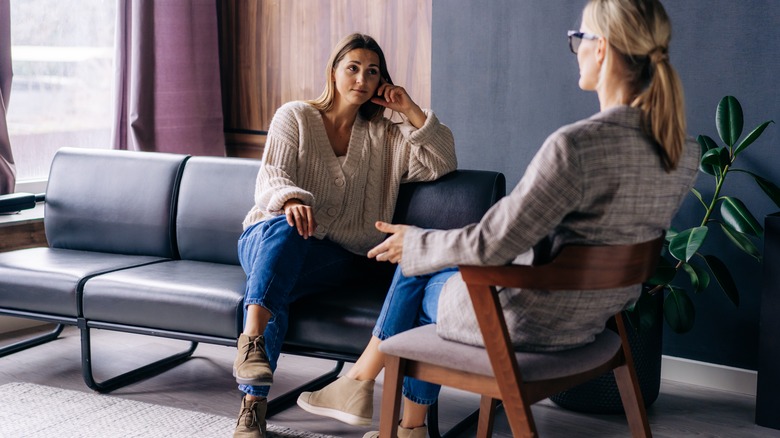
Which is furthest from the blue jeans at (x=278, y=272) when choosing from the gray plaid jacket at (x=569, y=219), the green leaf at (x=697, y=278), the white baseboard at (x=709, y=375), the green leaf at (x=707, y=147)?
the white baseboard at (x=709, y=375)

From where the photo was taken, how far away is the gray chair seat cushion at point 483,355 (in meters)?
1.74

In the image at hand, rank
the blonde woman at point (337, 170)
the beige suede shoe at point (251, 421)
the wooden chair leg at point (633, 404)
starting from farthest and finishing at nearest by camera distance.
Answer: the blonde woman at point (337, 170)
the beige suede shoe at point (251, 421)
the wooden chair leg at point (633, 404)

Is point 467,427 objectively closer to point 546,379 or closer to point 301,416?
point 301,416

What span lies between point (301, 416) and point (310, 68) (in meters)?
1.73

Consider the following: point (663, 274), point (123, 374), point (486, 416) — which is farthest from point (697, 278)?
point (123, 374)

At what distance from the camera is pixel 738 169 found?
2.81 metres

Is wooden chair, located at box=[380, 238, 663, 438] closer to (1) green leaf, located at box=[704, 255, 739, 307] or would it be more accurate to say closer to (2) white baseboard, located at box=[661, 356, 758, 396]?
(1) green leaf, located at box=[704, 255, 739, 307]

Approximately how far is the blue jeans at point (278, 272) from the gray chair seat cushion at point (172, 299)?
0.30ft

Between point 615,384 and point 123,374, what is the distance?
1.67 m

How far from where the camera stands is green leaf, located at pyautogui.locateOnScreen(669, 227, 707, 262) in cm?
255

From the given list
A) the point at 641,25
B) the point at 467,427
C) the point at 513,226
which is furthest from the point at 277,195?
the point at 641,25

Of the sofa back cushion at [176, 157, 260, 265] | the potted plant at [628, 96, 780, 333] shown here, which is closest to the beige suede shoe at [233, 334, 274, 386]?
the sofa back cushion at [176, 157, 260, 265]

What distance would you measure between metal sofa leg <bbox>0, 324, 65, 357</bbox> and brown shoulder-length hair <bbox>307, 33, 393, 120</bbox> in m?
1.53

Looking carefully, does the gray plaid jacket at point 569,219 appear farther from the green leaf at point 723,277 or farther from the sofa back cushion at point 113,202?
the sofa back cushion at point 113,202
